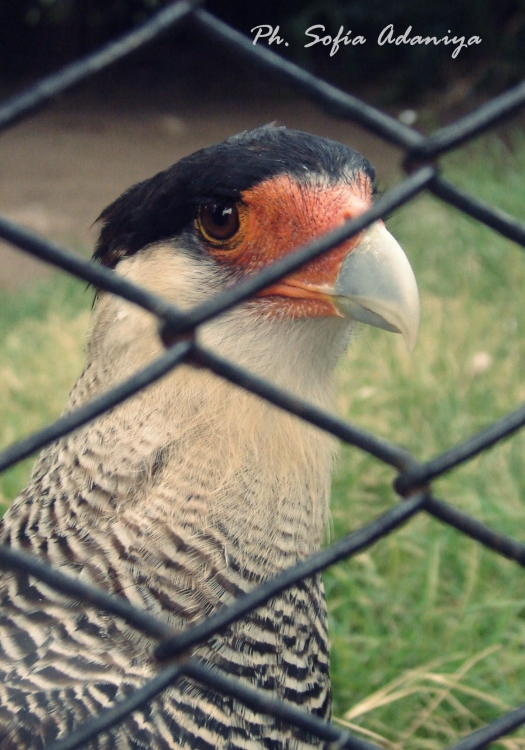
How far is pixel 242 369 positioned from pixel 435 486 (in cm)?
187

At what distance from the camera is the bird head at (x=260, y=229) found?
125cm

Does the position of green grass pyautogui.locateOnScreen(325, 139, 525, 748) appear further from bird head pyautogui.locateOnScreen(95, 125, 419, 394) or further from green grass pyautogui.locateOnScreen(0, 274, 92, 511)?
green grass pyautogui.locateOnScreen(0, 274, 92, 511)

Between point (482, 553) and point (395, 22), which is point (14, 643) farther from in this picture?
point (395, 22)

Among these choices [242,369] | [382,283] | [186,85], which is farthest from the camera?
[186,85]

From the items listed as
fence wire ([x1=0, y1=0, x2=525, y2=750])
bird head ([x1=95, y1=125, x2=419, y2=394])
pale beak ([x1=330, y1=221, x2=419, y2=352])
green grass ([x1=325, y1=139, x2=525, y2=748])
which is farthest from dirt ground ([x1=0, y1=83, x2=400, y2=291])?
fence wire ([x1=0, y1=0, x2=525, y2=750])

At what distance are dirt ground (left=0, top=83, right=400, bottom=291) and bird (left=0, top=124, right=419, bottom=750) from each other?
14.0ft

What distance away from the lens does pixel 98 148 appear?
7.89m

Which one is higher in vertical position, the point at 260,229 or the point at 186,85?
the point at 186,85

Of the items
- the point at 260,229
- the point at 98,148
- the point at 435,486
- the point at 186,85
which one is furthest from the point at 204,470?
the point at 186,85

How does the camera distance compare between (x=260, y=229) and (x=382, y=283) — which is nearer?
(x=382, y=283)

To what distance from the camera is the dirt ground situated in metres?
6.35

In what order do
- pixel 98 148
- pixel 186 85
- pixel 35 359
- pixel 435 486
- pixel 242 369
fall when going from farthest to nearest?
pixel 186 85
pixel 98 148
pixel 35 359
pixel 435 486
pixel 242 369

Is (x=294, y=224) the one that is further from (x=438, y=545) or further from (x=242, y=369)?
(x=438, y=545)

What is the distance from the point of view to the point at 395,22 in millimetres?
7457
